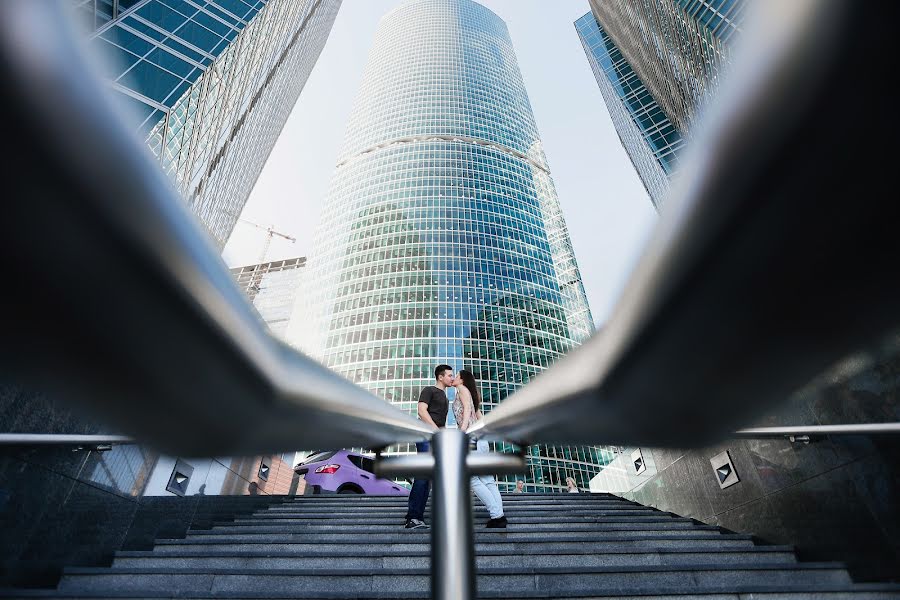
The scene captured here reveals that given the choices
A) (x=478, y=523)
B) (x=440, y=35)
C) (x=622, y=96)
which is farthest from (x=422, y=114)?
(x=478, y=523)

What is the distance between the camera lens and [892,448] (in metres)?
3.21

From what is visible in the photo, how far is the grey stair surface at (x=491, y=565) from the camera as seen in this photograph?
2887 mm

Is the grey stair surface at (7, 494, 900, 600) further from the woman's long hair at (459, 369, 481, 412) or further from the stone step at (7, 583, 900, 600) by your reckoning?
the woman's long hair at (459, 369, 481, 412)

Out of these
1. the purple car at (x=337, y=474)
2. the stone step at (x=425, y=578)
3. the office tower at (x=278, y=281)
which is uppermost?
the office tower at (x=278, y=281)

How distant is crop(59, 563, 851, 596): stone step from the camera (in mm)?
3125

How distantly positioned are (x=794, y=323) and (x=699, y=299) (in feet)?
0.28

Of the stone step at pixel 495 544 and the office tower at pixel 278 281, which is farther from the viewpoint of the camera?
the office tower at pixel 278 281

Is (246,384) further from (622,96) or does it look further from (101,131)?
(622,96)

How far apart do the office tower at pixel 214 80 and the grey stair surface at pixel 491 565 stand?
11.5ft

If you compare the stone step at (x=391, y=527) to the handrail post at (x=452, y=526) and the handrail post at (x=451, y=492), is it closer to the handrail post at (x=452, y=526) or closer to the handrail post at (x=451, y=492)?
the handrail post at (x=451, y=492)

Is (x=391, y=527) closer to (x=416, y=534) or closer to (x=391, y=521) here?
(x=391, y=521)

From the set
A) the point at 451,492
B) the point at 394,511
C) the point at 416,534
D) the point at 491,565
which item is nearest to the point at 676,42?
the point at 394,511

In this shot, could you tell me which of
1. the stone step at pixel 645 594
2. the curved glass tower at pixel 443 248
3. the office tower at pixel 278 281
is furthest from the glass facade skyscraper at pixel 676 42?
the office tower at pixel 278 281

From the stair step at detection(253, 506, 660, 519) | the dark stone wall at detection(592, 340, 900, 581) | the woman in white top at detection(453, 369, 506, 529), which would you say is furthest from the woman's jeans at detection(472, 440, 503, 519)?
the dark stone wall at detection(592, 340, 900, 581)
